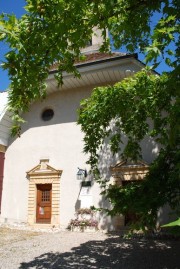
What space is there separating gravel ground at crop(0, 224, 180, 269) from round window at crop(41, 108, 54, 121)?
20.3ft

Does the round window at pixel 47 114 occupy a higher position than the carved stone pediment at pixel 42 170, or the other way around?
the round window at pixel 47 114

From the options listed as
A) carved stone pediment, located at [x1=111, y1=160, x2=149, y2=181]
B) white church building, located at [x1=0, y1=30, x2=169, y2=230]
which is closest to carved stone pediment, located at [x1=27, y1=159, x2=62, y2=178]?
white church building, located at [x1=0, y1=30, x2=169, y2=230]

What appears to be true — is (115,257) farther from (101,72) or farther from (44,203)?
(101,72)

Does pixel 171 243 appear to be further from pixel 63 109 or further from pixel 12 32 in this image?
pixel 12 32

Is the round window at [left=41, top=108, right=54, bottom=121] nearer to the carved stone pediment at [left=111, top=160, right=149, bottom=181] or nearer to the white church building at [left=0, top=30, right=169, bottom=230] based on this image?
the white church building at [left=0, top=30, right=169, bottom=230]

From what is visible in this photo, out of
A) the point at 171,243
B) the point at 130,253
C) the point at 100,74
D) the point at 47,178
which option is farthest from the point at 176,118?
the point at 47,178

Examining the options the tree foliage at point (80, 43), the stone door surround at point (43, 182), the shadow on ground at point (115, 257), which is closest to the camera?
the tree foliage at point (80, 43)

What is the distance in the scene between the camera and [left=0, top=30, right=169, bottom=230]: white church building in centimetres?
1322

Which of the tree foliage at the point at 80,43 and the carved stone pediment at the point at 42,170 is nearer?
the tree foliage at the point at 80,43

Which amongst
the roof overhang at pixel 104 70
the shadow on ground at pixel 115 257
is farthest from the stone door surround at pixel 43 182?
the shadow on ground at pixel 115 257

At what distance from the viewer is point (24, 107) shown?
12.2ft

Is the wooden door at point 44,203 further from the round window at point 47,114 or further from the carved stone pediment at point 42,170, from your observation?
the round window at point 47,114

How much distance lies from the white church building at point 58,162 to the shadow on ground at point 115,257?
3206 mm

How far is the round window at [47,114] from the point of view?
1560cm
